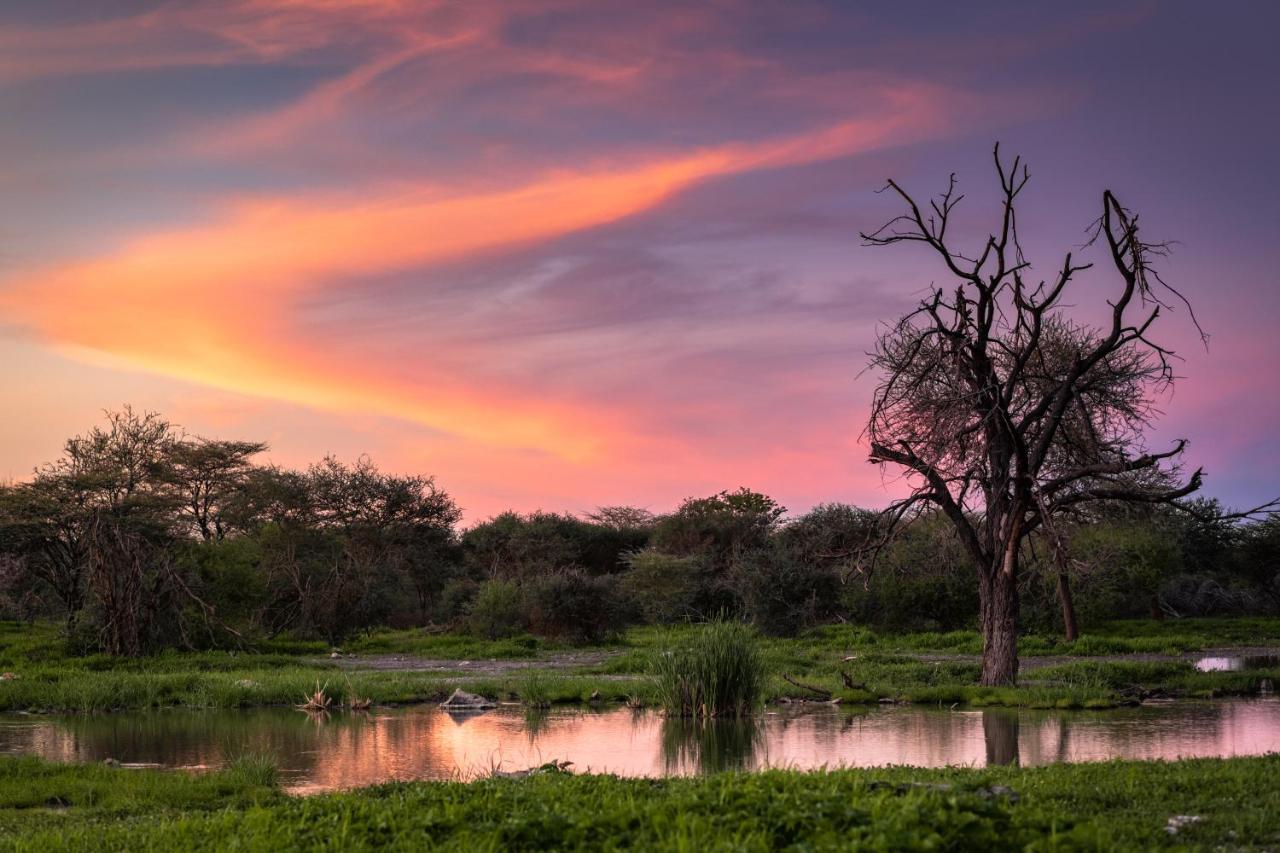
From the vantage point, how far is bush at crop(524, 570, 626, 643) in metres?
36.6

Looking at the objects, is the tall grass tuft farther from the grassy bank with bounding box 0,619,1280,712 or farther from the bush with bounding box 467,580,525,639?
the bush with bounding box 467,580,525,639

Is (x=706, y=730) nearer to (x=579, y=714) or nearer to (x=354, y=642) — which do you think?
(x=579, y=714)

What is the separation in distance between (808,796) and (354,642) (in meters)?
32.4

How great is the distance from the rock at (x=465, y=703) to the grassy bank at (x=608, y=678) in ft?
2.38

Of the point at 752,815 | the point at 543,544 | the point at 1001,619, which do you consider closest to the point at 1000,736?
the point at 1001,619

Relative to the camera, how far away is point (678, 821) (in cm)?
711

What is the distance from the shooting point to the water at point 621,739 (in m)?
14.2

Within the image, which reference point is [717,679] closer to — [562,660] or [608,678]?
[608,678]

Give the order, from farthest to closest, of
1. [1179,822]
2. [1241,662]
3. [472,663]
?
1. [472,663]
2. [1241,662]
3. [1179,822]

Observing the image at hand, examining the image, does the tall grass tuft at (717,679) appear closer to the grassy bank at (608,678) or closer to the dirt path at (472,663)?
the grassy bank at (608,678)

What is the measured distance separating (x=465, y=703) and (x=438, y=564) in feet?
130

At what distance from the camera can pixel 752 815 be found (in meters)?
7.23

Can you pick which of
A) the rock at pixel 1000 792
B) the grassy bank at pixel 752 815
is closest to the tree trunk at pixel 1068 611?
the grassy bank at pixel 752 815

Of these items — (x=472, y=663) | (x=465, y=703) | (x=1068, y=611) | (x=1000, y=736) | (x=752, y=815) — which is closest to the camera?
(x=752, y=815)
